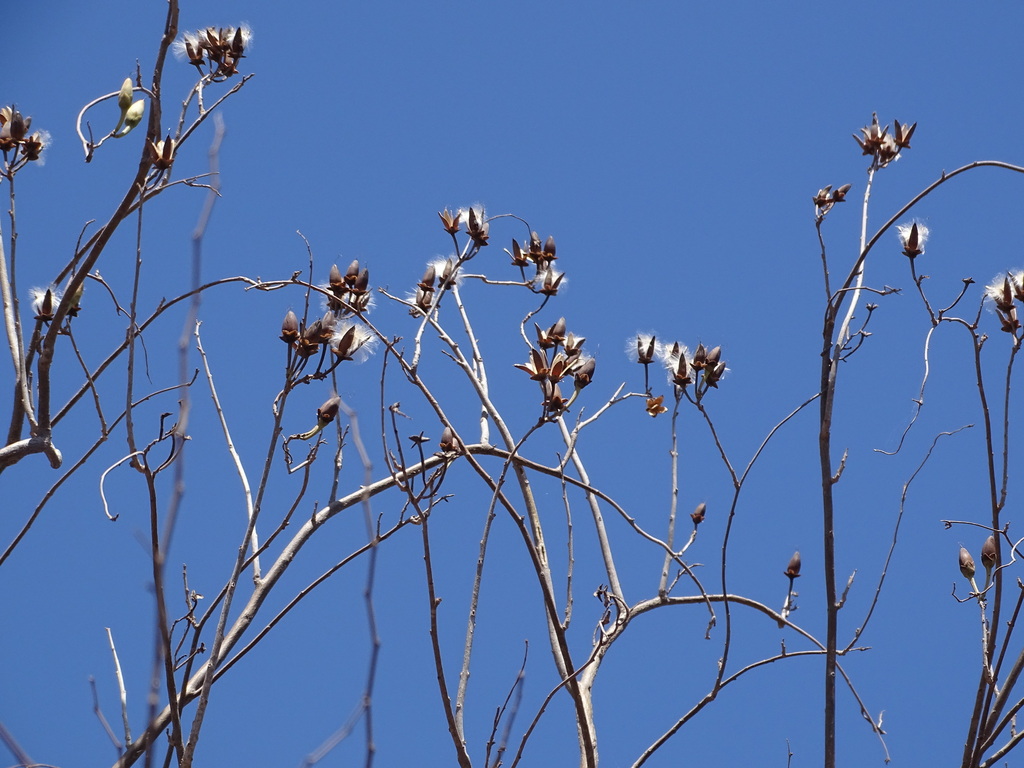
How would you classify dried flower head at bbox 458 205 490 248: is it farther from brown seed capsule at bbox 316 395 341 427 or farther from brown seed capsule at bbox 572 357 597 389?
brown seed capsule at bbox 316 395 341 427

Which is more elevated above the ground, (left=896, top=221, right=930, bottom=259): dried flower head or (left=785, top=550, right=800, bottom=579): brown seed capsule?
(left=896, top=221, right=930, bottom=259): dried flower head

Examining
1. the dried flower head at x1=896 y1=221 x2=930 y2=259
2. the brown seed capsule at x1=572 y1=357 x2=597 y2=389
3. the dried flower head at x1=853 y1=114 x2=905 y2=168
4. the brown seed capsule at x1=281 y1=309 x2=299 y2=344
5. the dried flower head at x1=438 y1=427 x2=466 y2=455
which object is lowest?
the brown seed capsule at x1=281 y1=309 x2=299 y2=344

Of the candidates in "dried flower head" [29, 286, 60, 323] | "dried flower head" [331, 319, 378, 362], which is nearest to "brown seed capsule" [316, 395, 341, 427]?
"dried flower head" [331, 319, 378, 362]

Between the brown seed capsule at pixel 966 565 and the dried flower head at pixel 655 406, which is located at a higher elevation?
the dried flower head at pixel 655 406

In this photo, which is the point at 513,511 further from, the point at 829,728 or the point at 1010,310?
the point at 1010,310

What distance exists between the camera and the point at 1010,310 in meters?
2.00

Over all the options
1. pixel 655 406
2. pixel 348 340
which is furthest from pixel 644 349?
pixel 348 340

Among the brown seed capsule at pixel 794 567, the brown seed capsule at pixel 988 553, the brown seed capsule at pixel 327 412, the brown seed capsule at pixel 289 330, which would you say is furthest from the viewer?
the brown seed capsule at pixel 794 567

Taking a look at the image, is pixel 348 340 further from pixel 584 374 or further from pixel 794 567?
pixel 794 567

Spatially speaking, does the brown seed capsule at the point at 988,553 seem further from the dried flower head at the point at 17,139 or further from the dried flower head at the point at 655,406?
the dried flower head at the point at 17,139

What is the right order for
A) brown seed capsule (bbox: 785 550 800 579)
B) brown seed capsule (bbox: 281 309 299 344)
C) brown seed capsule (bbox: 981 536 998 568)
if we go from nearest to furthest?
brown seed capsule (bbox: 281 309 299 344), brown seed capsule (bbox: 981 536 998 568), brown seed capsule (bbox: 785 550 800 579)

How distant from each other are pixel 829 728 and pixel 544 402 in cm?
76

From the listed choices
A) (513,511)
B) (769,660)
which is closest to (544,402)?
(513,511)

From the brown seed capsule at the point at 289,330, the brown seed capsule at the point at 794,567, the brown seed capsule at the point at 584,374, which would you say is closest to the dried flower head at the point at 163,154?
the brown seed capsule at the point at 289,330
